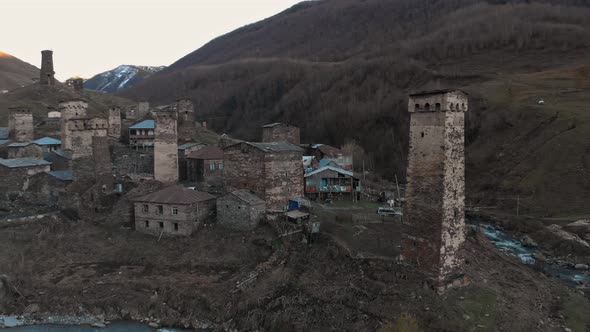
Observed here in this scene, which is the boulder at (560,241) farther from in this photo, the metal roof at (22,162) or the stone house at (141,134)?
the metal roof at (22,162)

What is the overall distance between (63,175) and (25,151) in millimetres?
8262

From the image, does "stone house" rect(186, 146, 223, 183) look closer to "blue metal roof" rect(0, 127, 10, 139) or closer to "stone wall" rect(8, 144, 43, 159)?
"stone wall" rect(8, 144, 43, 159)

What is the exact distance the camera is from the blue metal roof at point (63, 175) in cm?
3775

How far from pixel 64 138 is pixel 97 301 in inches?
1038

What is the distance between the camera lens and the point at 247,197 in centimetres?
3044

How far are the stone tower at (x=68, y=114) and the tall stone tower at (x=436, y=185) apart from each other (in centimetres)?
3451

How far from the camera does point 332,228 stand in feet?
96.9

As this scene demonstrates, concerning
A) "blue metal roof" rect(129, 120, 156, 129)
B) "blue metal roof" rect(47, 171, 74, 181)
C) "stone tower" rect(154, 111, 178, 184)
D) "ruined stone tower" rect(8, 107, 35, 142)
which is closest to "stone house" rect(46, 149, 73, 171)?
"blue metal roof" rect(47, 171, 74, 181)

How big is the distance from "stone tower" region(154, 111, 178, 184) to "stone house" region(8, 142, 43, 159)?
1277cm

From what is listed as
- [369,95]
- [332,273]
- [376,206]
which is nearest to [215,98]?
[369,95]

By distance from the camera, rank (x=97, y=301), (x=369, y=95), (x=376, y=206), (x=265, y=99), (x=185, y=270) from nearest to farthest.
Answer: (x=97, y=301) < (x=185, y=270) < (x=376, y=206) < (x=369, y=95) < (x=265, y=99)

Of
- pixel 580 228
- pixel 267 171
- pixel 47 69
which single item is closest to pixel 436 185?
pixel 267 171

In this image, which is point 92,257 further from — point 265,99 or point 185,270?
point 265,99

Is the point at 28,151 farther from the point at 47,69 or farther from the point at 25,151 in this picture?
the point at 47,69
